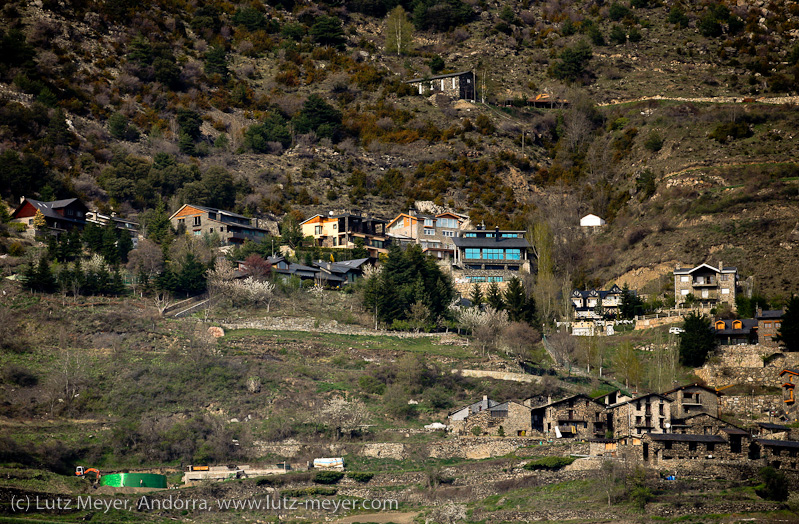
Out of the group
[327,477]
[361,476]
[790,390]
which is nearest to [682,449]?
[790,390]

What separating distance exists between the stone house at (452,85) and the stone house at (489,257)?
39.0 metres

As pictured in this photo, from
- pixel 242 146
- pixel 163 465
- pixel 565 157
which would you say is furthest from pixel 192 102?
pixel 163 465

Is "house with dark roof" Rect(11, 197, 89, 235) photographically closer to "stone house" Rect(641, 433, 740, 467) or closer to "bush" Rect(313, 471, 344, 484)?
"bush" Rect(313, 471, 344, 484)

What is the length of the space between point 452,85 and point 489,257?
4412cm

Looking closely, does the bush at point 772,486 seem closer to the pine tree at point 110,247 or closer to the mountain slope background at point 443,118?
the mountain slope background at point 443,118

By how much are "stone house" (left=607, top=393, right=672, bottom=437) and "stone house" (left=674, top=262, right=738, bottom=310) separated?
20.6m

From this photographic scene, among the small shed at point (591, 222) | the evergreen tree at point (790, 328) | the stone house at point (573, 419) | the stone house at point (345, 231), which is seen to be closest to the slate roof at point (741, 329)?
the evergreen tree at point (790, 328)

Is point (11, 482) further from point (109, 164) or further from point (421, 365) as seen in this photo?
point (109, 164)

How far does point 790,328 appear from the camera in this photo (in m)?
69.0

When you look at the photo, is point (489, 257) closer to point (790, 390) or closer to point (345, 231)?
point (345, 231)

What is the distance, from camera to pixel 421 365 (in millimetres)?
71375

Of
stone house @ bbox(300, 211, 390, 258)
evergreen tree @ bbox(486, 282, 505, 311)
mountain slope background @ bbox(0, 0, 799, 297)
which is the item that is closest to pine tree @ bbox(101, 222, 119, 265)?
mountain slope background @ bbox(0, 0, 799, 297)

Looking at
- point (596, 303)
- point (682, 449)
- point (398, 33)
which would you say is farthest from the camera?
point (398, 33)

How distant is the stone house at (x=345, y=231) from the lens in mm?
98812
